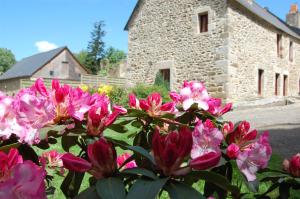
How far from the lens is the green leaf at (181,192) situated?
2.88 ft

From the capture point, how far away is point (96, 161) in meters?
1.03

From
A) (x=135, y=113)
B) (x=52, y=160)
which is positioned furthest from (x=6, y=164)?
(x=52, y=160)

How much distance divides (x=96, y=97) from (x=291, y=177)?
0.79m

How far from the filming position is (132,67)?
2058cm

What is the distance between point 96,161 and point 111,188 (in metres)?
0.15

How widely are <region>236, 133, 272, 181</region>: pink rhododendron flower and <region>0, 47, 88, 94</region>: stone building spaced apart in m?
35.9

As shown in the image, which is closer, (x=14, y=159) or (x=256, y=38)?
(x=14, y=159)

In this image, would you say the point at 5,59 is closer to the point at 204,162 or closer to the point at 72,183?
the point at 72,183

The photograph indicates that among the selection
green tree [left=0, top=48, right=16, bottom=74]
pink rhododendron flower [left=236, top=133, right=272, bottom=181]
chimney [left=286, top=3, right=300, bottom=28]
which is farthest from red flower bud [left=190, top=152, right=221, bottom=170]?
green tree [left=0, top=48, right=16, bottom=74]

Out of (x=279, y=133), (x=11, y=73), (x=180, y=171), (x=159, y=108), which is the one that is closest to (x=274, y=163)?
(x=279, y=133)

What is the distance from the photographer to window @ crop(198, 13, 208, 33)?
17.7 meters

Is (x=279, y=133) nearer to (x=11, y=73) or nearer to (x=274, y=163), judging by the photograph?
(x=274, y=163)

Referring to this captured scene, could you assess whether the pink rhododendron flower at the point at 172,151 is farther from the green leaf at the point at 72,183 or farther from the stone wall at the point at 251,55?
the stone wall at the point at 251,55

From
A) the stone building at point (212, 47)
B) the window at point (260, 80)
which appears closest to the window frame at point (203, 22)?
the stone building at point (212, 47)
